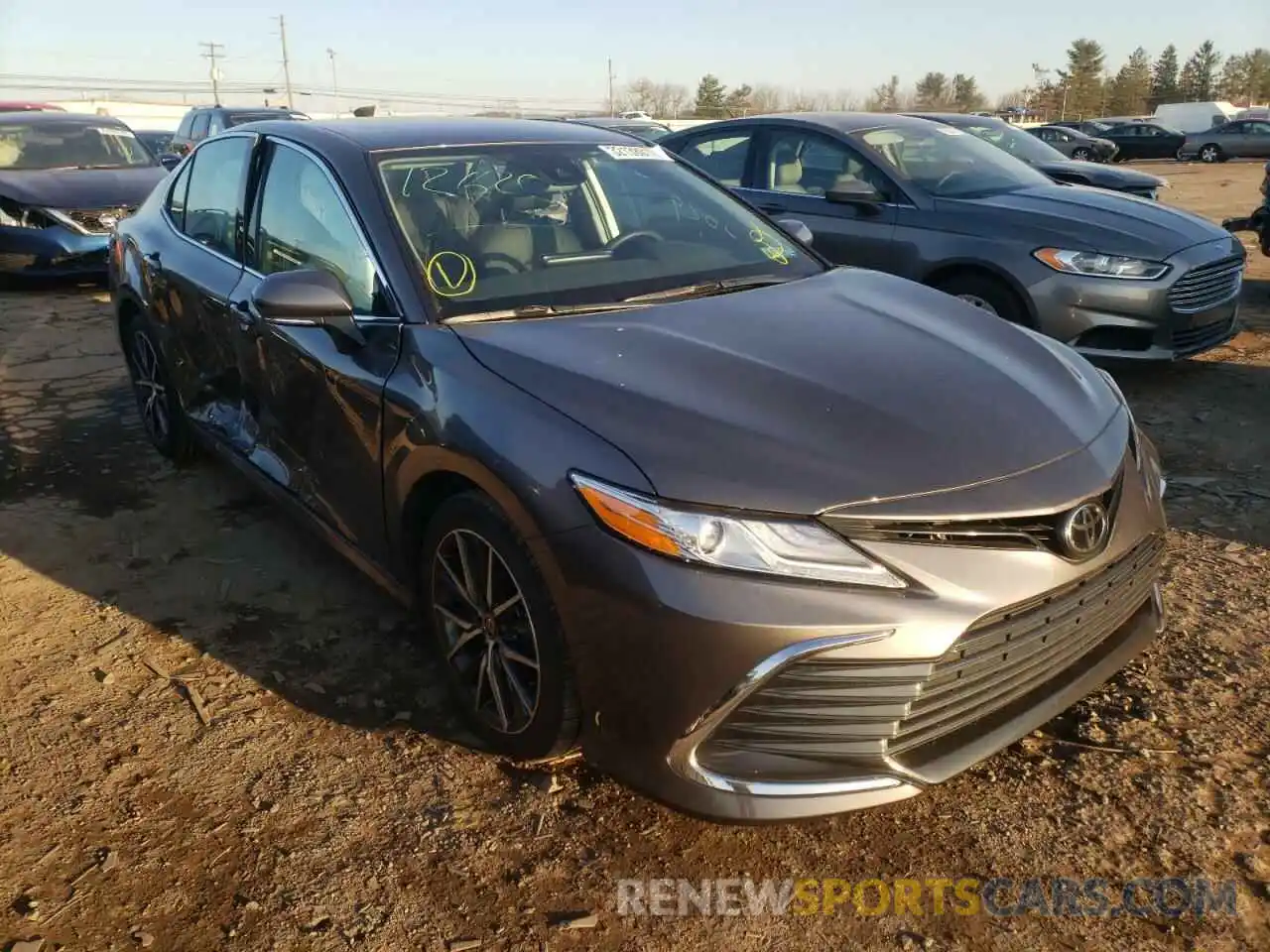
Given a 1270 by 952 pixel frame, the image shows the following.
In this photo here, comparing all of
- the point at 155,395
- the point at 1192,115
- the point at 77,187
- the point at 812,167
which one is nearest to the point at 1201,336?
the point at 812,167

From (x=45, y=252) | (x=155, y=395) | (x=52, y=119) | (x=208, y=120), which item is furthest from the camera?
(x=208, y=120)

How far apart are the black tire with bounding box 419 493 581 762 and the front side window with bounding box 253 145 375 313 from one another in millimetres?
773

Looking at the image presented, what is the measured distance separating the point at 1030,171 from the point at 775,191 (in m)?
1.71

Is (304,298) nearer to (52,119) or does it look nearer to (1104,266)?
(1104,266)

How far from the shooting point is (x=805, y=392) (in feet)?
7.78

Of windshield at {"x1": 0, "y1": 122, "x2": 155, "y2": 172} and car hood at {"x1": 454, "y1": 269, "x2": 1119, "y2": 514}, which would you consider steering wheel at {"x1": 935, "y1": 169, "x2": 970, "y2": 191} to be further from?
windshield at {"x1": 0, "y1": 122, "x2": 155, "y2": 172}

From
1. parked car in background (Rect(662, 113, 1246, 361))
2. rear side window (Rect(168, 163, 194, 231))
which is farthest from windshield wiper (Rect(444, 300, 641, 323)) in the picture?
parked car in background (Rect(662, 113, 1246, 361))

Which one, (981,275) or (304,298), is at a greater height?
(304,298)

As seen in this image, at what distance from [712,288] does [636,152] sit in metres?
0.91

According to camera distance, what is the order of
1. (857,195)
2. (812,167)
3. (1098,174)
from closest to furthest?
(857,195) < (812,167) < (1098,174)

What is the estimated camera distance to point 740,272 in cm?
326

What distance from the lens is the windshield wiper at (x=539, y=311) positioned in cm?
277

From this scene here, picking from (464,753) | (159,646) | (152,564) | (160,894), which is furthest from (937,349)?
(152,564)

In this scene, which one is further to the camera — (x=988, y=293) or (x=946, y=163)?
(x=946, y=163)
